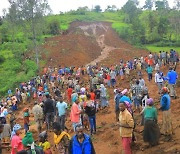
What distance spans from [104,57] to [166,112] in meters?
32.0

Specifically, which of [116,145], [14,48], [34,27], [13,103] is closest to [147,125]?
[116,145]

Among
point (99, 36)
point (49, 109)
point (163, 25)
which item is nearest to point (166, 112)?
point (49, 109)

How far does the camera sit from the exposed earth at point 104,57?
926 centimetres

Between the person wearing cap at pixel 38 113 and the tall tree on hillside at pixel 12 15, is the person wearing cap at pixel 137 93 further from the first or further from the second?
the tall tree on hillside at pixel 12 15

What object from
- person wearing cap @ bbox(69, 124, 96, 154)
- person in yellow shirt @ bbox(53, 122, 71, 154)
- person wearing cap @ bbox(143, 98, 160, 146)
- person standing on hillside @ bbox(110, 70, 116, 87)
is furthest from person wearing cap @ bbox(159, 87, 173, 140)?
person standing on hillside @ bbox(110, 70, 116, 87)

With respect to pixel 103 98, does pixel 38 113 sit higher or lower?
higher

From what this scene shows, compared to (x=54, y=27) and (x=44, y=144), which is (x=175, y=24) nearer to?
(x=54, y=27)

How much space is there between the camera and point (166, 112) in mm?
8664

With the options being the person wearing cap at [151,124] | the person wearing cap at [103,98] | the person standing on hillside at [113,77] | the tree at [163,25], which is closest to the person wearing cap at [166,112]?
the person wearing cap at [151,124]

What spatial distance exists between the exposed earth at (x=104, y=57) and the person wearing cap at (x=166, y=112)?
0.73 feet

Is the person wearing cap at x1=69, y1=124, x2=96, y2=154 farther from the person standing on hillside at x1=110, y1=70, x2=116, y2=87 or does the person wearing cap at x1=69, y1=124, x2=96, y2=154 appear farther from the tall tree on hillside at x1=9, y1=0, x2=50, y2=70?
the tall tree on hillside at x1=9, y1=0, x2=50, y2=70

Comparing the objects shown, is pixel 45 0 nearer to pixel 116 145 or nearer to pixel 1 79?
pixel 1 79

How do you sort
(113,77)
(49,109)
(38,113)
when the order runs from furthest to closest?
(113,77)
(38,113)
(49,109)

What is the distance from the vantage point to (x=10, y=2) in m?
33.7
